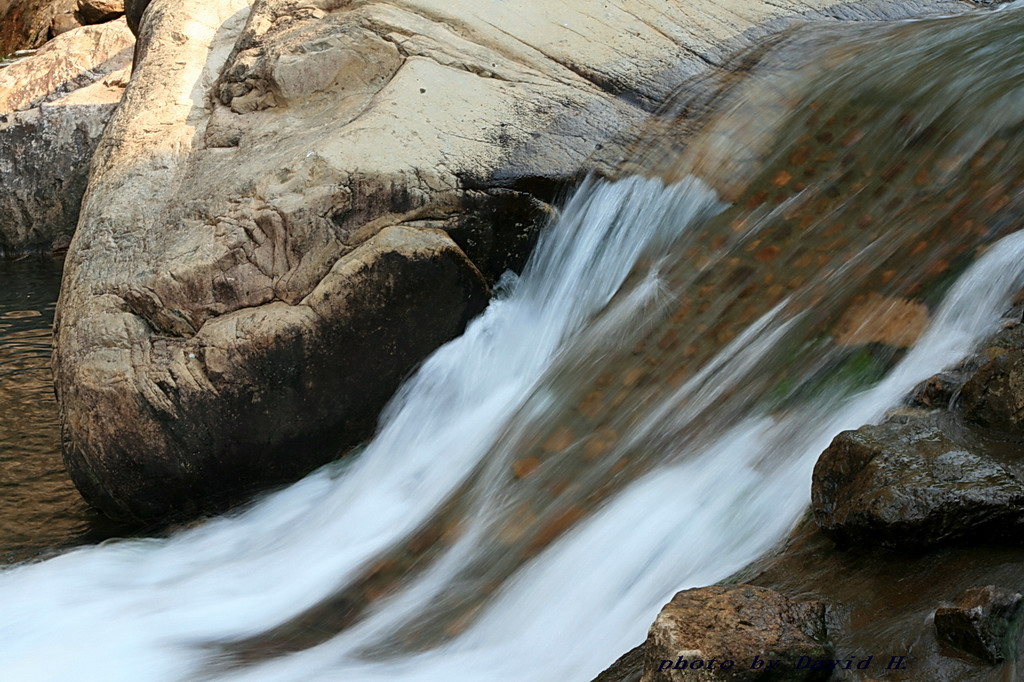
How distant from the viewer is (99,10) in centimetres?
968

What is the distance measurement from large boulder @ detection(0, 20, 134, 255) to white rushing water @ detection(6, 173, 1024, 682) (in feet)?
16.1

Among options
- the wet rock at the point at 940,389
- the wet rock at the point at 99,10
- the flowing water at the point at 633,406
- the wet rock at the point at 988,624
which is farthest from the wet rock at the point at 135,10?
the wet rock at the point at 988,624

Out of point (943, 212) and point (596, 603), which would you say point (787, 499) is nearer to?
point (596, 603)

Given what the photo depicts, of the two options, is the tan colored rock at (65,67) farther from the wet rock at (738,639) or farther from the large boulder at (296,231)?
the wet rock at (738,639)

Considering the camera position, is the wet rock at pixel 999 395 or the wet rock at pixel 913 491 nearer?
the wet rock at pixel 913 491

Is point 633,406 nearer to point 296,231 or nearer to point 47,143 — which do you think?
point 296,231

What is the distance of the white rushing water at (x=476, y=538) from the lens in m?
2.90

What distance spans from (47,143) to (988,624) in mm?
7875

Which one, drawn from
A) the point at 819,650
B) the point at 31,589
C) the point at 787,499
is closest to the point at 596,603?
the point at 787,499

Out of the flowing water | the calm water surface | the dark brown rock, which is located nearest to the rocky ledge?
the flowing water

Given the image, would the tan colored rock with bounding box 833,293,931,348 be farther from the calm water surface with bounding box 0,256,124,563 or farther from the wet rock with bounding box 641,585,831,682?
the calm water surface with bounding box 0,256,124,563

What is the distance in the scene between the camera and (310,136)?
4430 millimetres

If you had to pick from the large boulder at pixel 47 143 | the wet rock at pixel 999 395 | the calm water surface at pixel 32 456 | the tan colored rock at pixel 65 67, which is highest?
the wet rock at pixel 999 395

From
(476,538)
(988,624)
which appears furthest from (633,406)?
(988,624)
